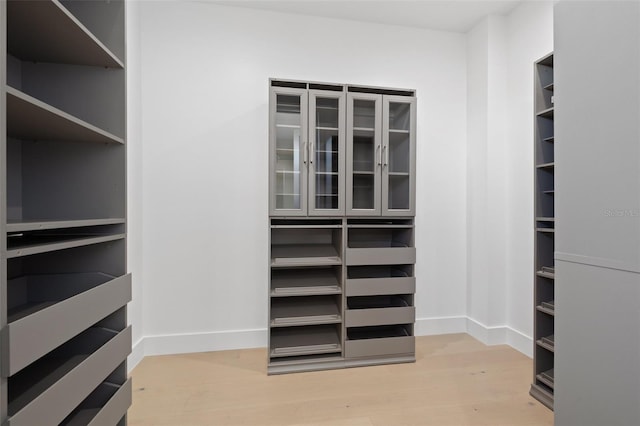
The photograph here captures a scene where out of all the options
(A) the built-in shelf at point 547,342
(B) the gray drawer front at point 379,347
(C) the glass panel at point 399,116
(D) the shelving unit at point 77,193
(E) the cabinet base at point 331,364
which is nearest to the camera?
(D) the shelving unit at point 77,193

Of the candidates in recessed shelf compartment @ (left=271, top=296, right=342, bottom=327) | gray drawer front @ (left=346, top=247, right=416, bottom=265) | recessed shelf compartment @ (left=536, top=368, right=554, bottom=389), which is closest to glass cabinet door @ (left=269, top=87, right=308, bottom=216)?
gray drawer front @ (left=346, top=247, right=416, bottom=265)

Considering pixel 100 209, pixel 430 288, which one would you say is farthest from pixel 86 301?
pixel 430 288

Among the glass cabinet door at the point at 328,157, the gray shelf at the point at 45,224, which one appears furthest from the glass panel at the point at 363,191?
the gray shelf at the point at 45,224

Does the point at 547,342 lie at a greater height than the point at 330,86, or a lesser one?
lesser

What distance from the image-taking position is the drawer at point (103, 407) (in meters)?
1.16


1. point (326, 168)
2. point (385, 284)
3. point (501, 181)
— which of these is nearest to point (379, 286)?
point (385, 284)

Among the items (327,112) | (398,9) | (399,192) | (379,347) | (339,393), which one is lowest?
Answer: (339,393)

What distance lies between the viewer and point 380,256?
2.40 meters

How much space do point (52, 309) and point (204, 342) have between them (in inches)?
72.8

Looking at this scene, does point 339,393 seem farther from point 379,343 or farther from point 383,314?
point 383,314

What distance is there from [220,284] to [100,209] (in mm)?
1421

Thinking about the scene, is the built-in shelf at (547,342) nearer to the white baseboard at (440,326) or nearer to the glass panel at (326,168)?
the white baseboard at (440,326)

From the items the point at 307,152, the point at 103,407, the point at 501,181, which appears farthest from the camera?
the point at 501,181

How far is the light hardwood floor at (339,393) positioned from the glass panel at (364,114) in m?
1.78
